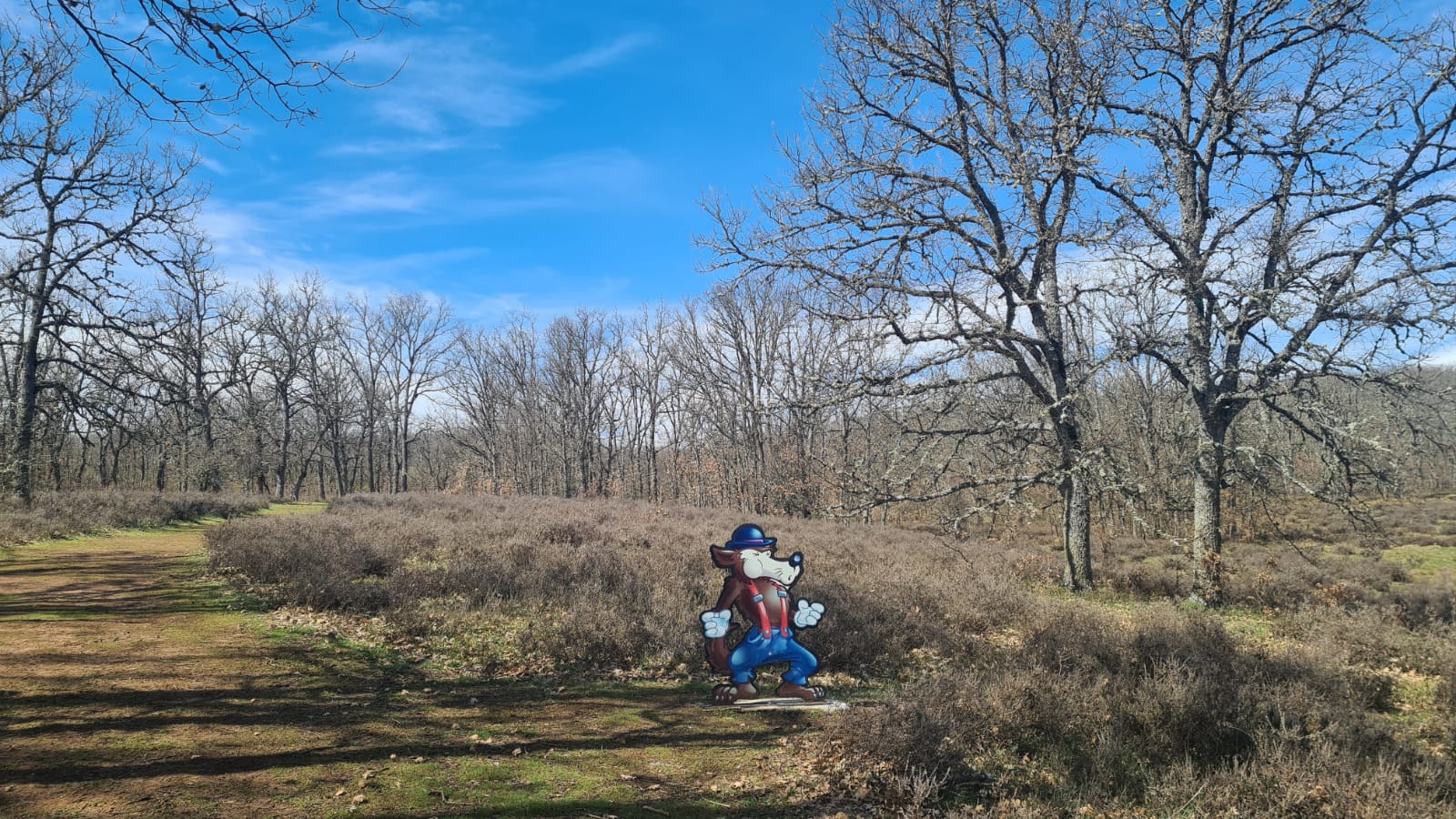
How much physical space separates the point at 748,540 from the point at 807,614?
1.03 m

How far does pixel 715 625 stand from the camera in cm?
716

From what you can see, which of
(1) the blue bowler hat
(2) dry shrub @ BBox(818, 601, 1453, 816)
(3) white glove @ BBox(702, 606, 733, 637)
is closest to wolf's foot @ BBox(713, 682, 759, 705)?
(3) white glove @ BBox(702, 606, 733, 637)

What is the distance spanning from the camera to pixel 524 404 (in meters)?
53.0

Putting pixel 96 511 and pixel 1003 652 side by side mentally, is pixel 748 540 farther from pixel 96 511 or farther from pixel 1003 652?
pixel 96 511

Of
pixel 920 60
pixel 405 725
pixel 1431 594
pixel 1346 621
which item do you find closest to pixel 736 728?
pixel 405 725

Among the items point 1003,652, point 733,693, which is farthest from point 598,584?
point 1003,652

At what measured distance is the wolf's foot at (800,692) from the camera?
6.96 m

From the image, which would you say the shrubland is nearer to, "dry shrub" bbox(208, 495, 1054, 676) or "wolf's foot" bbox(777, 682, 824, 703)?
"dry shrub" bbox(208, 495, 1054, 676)

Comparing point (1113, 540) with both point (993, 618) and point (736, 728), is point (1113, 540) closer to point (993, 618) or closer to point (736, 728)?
point (993, 618)

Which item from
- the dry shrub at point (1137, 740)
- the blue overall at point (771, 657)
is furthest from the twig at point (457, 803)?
the blue overall at point (771, 657)

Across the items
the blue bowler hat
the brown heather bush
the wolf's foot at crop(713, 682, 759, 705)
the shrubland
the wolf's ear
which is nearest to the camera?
the shrubland

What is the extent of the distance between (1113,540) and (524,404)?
41.9m

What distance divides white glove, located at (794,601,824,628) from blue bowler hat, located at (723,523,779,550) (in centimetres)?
77

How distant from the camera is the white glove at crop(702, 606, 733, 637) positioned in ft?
23.4
